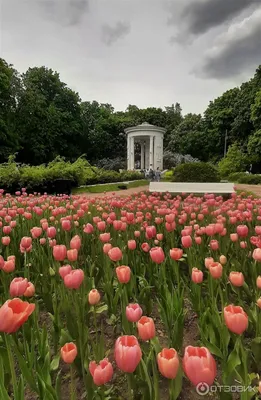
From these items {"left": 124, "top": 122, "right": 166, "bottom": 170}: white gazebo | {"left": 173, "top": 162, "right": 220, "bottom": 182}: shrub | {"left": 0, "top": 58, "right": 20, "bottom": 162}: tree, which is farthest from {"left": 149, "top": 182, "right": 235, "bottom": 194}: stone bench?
{"left": 124, "top": 122, "right": 166, "bottom": 170}: white gazebo

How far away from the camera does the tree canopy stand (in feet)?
94.9

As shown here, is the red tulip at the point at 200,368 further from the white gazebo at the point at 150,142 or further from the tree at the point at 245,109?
the tree at the point at 245,109

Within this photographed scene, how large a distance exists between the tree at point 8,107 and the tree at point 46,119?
2.65 feet

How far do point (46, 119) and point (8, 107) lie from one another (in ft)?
14.9

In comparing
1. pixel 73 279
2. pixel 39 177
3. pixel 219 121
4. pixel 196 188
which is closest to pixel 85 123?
pixel 219 121

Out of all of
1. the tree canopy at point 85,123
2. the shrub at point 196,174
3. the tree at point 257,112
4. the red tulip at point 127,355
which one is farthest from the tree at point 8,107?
the red tulip at point 127,355

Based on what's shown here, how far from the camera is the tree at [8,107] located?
1061 inches

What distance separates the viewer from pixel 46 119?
3294 cm

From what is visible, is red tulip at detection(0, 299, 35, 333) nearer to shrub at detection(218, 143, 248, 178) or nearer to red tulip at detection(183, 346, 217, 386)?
red tulip at detection(183, 346, 217, 386)

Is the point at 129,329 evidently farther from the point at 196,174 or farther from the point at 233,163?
the point at 233,163

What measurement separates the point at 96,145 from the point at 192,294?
42.2m

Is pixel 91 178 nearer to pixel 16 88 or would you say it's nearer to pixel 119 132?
pixel 16 88

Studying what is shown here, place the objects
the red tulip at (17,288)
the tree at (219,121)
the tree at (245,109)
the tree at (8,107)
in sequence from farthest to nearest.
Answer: the tree at (219,121)
the tree at (245,109)
the tree at (8,107)
the red tulip at (17,288)

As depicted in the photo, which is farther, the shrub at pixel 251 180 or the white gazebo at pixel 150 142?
the white gazebo at pixel 150 142
